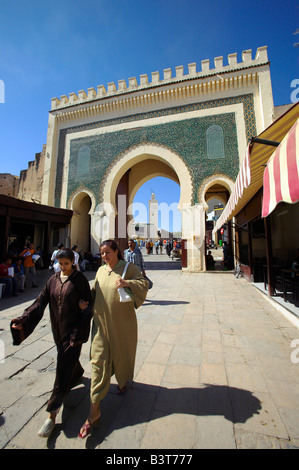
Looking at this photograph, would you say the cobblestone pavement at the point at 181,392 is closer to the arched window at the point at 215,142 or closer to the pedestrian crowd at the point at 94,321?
the pedestrian crowd at the point at 94,321

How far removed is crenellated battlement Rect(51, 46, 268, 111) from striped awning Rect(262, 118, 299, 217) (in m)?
10.7

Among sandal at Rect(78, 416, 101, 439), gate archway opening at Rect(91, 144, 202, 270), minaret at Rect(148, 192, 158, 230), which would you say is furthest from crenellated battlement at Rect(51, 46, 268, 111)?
minaret at Rect(148, 192, 158, 230)

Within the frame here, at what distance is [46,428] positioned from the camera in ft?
4.58

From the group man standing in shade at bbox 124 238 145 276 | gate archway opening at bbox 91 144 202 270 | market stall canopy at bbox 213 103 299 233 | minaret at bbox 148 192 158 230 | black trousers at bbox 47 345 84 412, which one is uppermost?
minaret at bbox 148 192 158 230

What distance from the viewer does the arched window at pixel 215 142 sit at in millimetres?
9789

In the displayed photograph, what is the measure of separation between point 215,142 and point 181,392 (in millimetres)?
10534

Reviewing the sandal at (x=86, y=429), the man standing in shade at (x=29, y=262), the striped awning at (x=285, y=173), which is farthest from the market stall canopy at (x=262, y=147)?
the man standing in shade at (x=29, y=262)

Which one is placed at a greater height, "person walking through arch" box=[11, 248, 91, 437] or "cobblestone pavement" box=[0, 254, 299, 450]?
"person walking through arch" box=[11, 248, 91, 437]

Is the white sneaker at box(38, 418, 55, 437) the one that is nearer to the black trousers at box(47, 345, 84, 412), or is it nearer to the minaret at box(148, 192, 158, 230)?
the black trousers at box(47, 345, 84, 412)

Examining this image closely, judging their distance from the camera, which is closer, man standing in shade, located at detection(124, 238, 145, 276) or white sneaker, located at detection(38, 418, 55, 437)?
white sneaker, located at detection(38, 418, 55, 437)

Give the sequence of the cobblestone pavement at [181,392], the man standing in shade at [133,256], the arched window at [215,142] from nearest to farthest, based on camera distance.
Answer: the cobblestone pavement at [181,392]
the man standing in shade at [133,256]
the arched window at [215,142]

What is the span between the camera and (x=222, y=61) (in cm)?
1005

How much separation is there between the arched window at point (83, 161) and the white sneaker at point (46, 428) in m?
11.9

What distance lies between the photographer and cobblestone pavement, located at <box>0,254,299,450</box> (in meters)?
1.37
